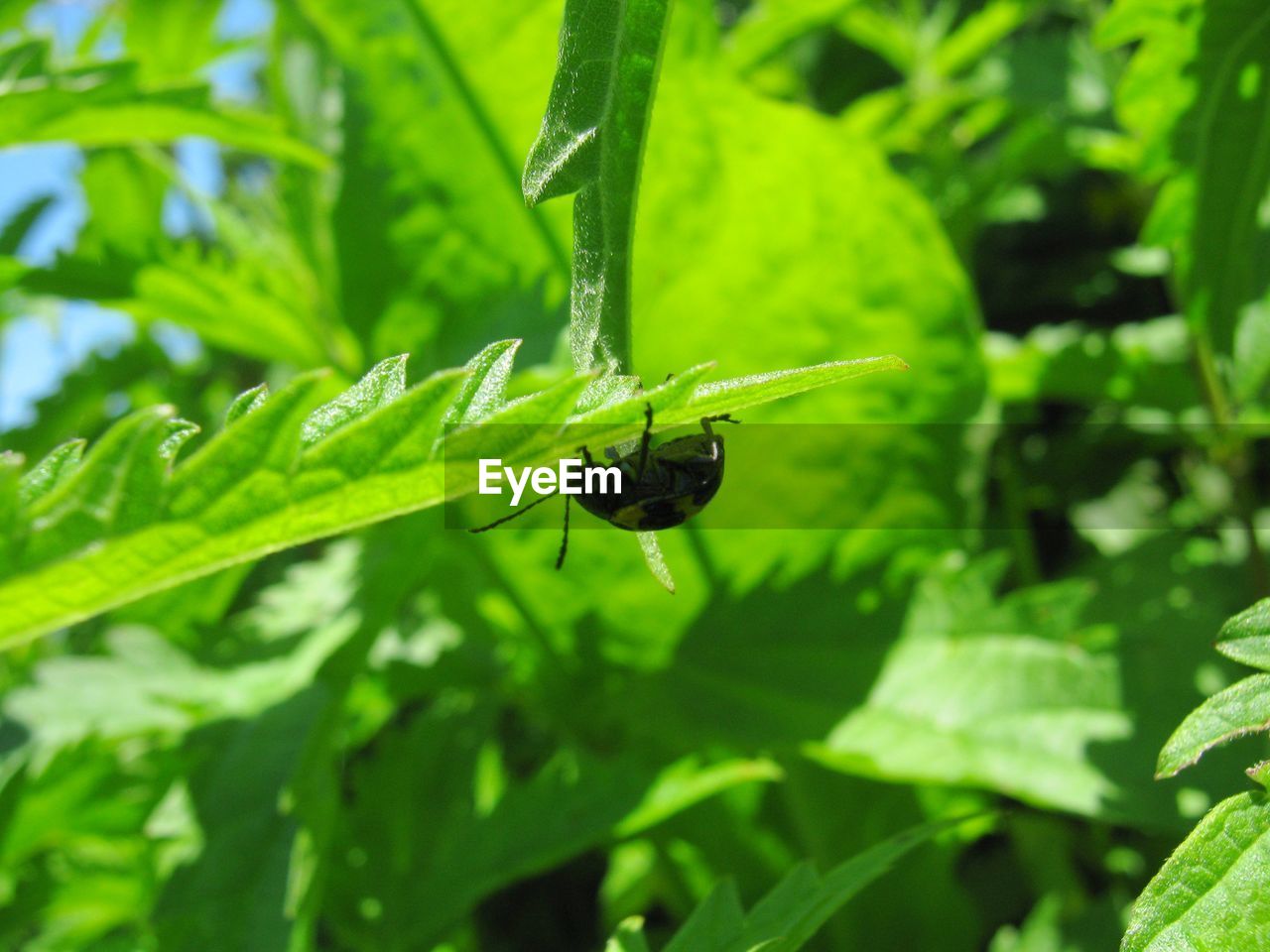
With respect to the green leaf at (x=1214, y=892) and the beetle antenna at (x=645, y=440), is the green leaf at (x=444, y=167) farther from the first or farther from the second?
the green leaf at (x=1214, y=892)

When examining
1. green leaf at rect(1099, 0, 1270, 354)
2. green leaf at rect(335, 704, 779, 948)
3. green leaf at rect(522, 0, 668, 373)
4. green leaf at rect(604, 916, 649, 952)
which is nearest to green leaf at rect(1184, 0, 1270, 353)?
green leaf at rect(1099, 0, 1270, 354)

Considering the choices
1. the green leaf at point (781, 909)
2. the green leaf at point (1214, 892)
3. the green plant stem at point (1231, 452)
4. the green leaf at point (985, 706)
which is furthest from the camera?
the green plant stem at point (1231, 452)

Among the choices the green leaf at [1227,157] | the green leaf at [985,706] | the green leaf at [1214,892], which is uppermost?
the green leaf at [1227,157]

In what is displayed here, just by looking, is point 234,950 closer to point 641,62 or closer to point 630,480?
point 630,480

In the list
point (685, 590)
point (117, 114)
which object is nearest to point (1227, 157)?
point (685, 590)

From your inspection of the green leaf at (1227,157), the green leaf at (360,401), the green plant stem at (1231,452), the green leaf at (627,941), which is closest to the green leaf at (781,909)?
the green leaf at (627,941)

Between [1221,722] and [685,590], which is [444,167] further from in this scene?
[1221,722]

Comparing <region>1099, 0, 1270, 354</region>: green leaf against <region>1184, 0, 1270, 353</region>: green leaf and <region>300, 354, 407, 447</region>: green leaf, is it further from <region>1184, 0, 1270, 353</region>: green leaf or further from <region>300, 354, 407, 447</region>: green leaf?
<region>300, 354, 407, 447</region>: green leaf

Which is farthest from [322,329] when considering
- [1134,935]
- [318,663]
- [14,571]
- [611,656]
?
[1134,935]
